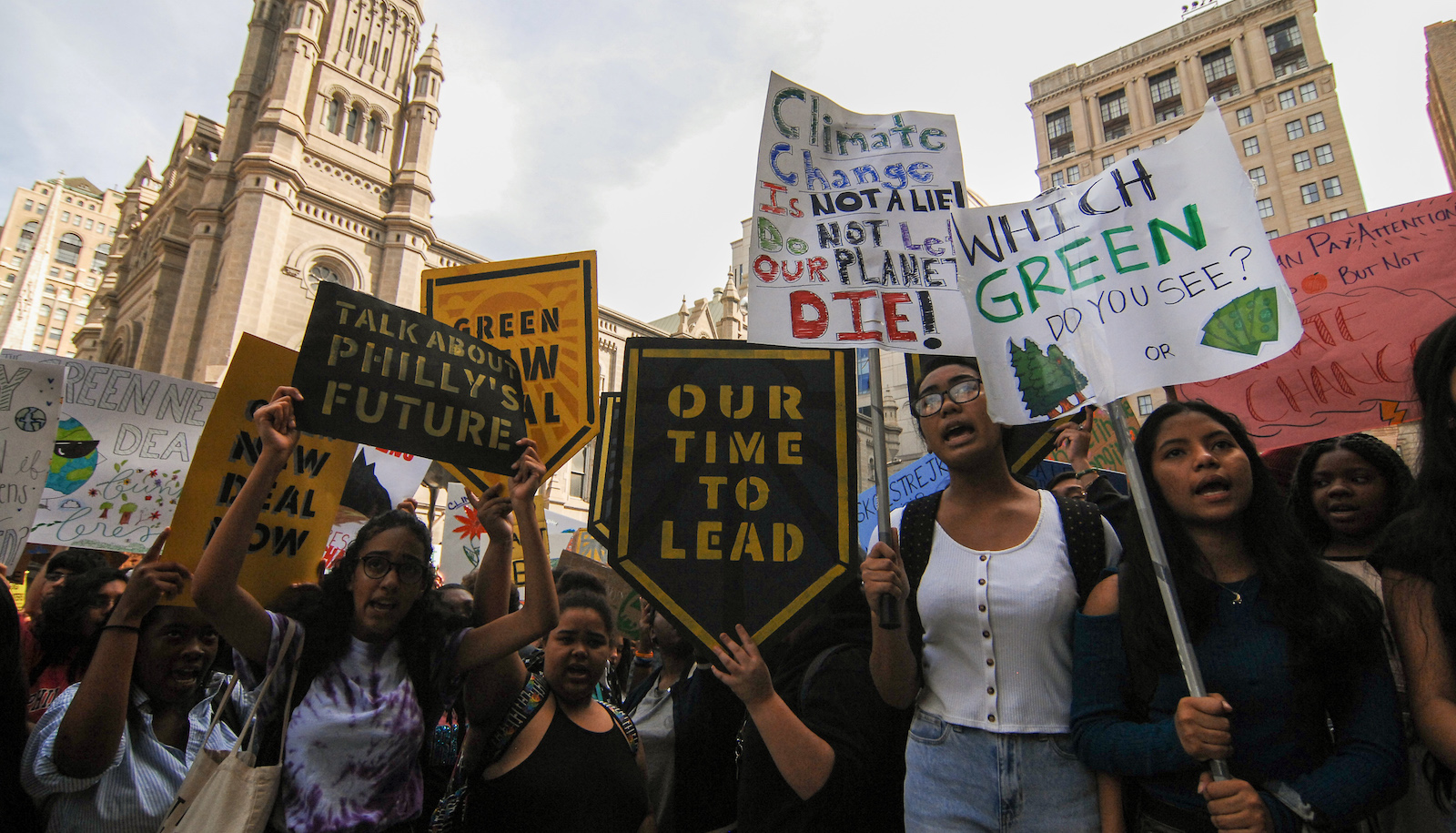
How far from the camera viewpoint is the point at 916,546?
8.75 feet

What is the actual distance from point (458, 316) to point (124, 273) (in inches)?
1747

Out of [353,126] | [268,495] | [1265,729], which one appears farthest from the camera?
[353,126]

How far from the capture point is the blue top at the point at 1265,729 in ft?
6.21

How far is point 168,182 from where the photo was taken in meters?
36.8

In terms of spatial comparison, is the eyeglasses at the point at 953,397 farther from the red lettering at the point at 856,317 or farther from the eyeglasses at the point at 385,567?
the eyeglasses at the point at 385,567

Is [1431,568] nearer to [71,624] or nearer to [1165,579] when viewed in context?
[1165,579]

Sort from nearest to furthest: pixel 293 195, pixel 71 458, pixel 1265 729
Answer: pixel 1265 729
pixel 71 458
pixel 293 195

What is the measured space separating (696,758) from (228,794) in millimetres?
1905

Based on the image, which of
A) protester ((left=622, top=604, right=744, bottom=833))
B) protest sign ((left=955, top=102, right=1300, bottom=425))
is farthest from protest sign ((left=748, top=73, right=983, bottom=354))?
protester ((left=622, top=604, right=744, bottom=833))

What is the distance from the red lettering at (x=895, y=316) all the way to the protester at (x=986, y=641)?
0.60 meters

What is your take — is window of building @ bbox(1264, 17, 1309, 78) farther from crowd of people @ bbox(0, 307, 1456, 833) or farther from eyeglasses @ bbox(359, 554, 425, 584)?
eyeglasses @ bbox(359, 554, 425, 584)

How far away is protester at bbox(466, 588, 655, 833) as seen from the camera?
9.27 feet

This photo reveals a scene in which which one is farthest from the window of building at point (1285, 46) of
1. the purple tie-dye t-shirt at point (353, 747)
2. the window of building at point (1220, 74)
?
the purple tie-dye t-shirt at point (353, 747)

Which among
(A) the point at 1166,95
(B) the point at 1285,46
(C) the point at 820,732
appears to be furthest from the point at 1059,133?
(C) the point at 820,732
